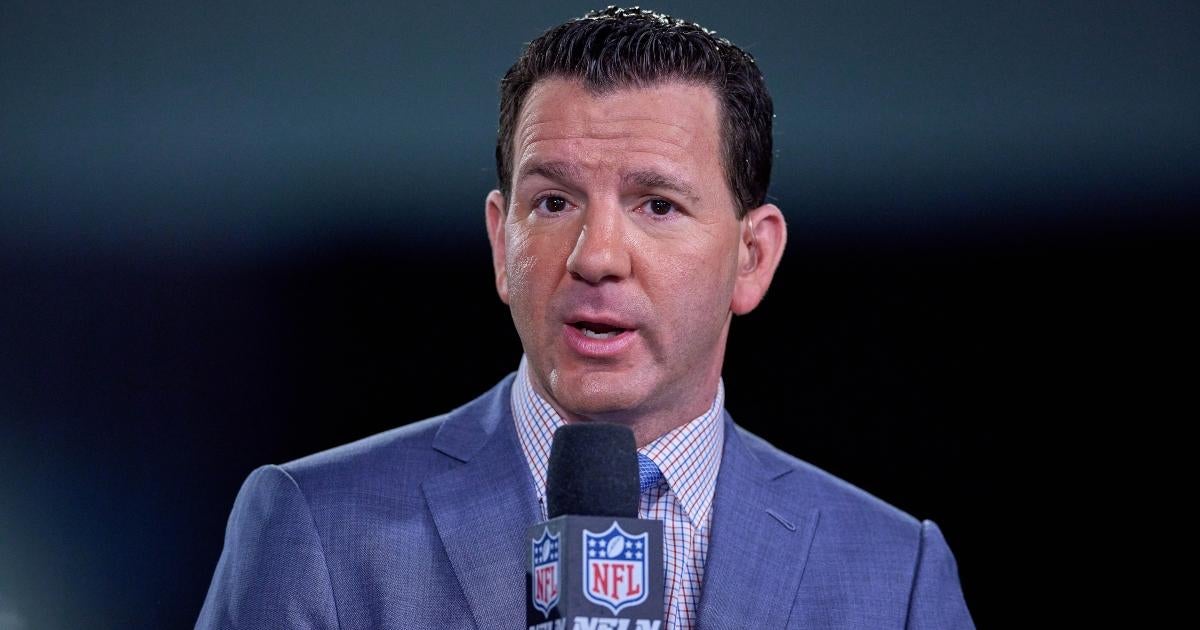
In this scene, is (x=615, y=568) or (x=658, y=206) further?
(x=658, y=206)

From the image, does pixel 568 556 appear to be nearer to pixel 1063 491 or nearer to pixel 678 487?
pixel 678 487

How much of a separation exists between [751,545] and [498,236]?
711 mm

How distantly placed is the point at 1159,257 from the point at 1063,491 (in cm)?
64

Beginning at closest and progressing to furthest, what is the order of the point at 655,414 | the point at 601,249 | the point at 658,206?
the point at 601,249
the point at 658,206
the point at 655,414

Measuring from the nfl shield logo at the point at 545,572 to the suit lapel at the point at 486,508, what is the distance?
571mm

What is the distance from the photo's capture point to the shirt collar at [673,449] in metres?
2.24

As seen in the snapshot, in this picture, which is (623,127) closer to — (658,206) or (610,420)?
(658,206)

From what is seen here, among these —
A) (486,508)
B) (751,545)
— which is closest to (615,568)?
(486,508)

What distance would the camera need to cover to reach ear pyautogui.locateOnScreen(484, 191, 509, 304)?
225 centimetres

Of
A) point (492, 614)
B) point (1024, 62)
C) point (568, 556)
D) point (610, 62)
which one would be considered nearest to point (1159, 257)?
point (1024, 62)

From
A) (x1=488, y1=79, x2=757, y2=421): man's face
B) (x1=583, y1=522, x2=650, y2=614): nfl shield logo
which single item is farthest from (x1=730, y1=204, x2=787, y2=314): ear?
(x1=583, y1=522, x2=650, y2=614): nfl shield logo

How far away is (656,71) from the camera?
7.14 ft

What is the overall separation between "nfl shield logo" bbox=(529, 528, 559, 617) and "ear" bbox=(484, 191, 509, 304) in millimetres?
813

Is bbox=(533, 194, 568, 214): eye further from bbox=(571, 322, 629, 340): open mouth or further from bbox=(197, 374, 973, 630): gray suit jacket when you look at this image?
bbox=(197, 374, 973, 630): gray suit jacket
